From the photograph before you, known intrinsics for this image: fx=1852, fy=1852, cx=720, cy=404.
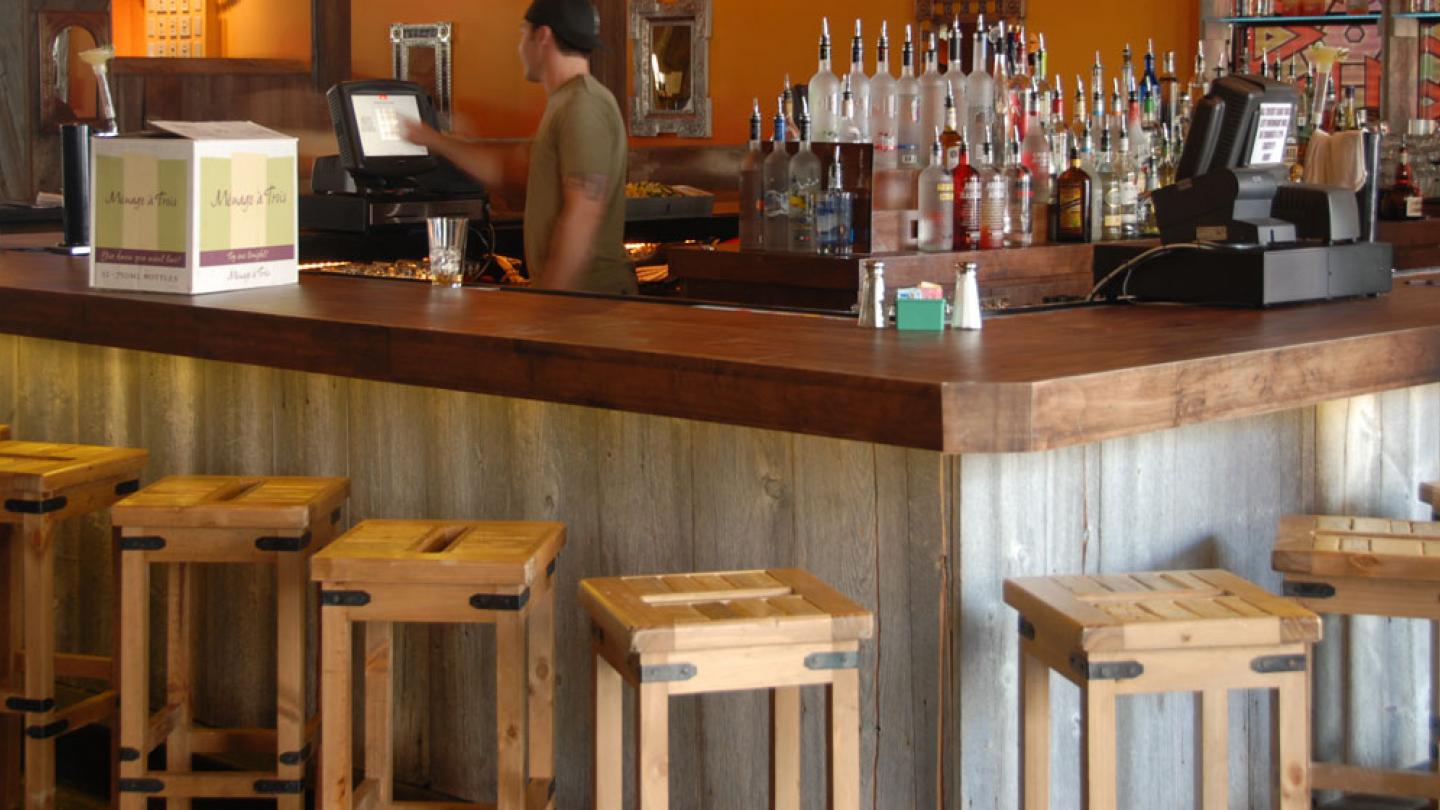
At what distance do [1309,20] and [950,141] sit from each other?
2.95m

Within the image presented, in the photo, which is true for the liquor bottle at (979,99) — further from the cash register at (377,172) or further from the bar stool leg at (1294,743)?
the bar stool leg at (1294,743)

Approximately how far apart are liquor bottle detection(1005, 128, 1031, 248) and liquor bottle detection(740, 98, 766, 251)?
0.55 meters

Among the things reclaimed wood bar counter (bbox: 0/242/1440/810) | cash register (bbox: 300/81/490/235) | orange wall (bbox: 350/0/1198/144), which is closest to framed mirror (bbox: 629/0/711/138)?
orange wall (bbox: 350/0/1198/144)

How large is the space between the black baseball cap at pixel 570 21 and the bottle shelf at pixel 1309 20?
10.2 feet

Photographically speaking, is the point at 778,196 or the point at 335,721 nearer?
the point at 335,721

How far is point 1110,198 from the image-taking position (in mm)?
4309

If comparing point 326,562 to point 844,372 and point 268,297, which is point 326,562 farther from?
point 268,297

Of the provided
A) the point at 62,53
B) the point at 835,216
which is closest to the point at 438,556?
the point at 835,216

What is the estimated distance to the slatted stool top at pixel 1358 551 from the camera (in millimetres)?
2543

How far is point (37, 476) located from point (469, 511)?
2.32ft

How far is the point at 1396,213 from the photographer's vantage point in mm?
5668

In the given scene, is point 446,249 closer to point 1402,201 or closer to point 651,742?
point 651,742

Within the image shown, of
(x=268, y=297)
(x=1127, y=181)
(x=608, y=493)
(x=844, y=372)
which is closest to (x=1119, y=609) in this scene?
(x=844, y=372)

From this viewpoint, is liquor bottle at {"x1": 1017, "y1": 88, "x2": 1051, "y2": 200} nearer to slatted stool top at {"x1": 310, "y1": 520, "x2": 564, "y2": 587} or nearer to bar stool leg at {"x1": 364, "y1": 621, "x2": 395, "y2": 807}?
slatted stool top at {"x1": 310, "y1": 520, "x2": 564, "y2": 587}
